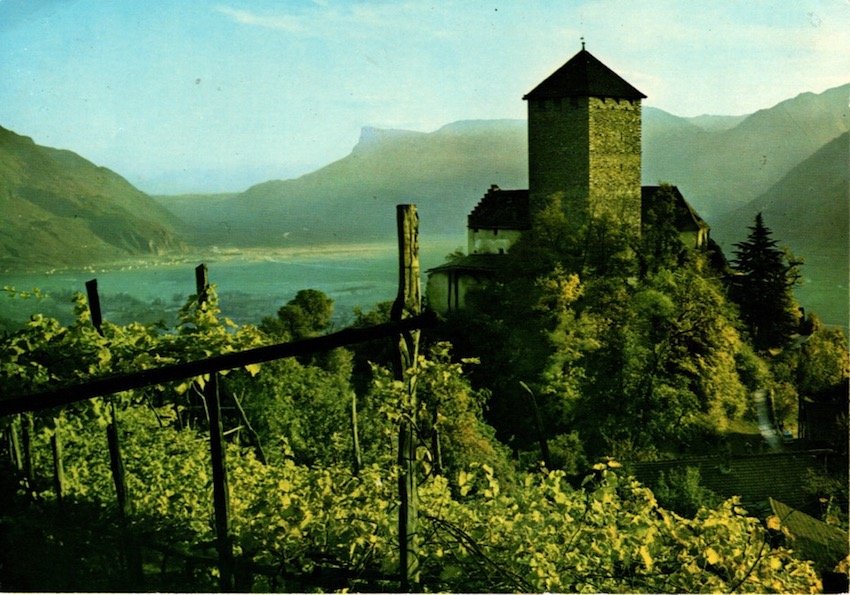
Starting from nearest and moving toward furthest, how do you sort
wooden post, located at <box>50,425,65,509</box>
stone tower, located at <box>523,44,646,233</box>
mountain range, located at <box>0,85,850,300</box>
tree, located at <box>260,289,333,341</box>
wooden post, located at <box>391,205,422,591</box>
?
wooden post, located at <box>391,205,422,591</box> < wooden post, located at <box>50,425,65,509</box> < mountain range, located at <box>0,85,850,300</box> < tree, located at <box>260,289,333,341</box> < stone tower, located at <box>523,44,646,233</box>

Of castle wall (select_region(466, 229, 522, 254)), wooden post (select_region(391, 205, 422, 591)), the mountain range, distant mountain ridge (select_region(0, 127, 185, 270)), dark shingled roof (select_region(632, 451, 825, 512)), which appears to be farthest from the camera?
castle wall (select_region(466, 229, 522, 254))

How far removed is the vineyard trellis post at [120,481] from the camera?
3721 millimetres

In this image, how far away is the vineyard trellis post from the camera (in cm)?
372

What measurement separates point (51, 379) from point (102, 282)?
578 centimetres

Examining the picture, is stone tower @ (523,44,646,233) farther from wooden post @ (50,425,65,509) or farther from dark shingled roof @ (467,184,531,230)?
wooden post @ (50,425,65,509)

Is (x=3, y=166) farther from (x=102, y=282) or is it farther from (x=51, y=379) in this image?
(x=51, y=379)

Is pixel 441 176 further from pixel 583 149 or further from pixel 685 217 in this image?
pixel 583 149

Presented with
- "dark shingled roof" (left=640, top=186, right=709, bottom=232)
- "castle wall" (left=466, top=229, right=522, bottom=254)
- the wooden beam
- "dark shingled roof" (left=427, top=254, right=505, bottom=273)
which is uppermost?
"dark shingled roof" (left=640, top=186, right=709, bottom=232)

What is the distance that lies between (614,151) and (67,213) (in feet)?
22.9

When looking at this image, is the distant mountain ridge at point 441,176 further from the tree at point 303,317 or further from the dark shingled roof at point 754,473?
the dark shingled roof at point 754,473

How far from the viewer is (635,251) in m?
10.8

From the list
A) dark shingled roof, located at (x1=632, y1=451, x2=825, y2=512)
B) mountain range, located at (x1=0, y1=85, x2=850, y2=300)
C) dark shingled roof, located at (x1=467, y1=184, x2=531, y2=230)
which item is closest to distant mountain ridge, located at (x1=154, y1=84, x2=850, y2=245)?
mountain range, located at (x1=0, y1=85, x2=850, y2=300)

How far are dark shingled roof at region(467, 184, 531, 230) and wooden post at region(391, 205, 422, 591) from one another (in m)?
9.12

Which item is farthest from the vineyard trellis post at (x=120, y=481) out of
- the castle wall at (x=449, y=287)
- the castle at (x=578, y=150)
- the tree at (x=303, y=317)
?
the castle at (x=578, y=150)
